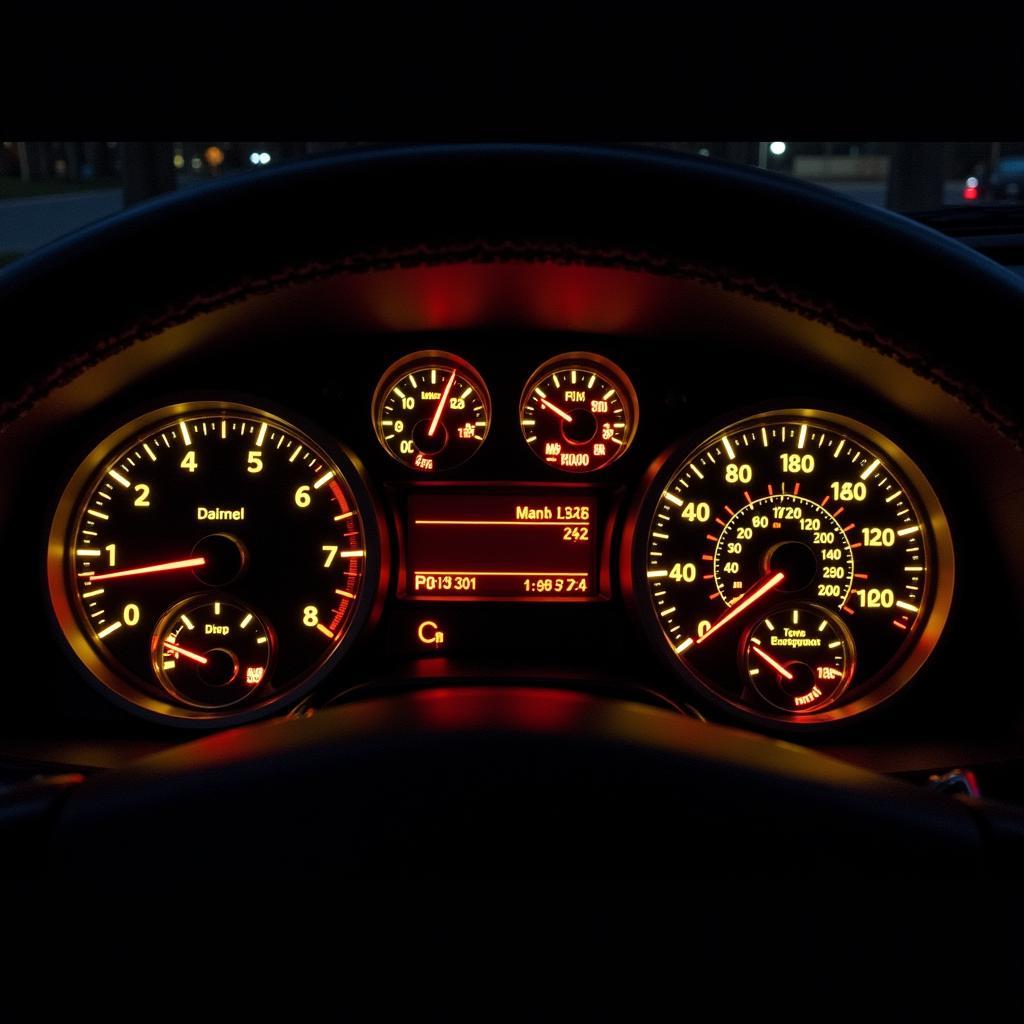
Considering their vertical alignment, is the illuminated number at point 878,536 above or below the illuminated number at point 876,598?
above

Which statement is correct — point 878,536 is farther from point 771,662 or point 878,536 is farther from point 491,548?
point 491,548

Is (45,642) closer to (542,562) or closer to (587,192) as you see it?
(542,562)

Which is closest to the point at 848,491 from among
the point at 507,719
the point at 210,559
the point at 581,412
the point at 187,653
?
the point at 581,412

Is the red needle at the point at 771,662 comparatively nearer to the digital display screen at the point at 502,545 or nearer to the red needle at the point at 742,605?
the red needle at the point at 742,605

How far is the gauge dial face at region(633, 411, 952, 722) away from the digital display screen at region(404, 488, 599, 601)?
0.60 feet

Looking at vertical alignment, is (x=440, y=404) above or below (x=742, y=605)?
above

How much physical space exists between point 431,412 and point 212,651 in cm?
81

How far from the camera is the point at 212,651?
323 centimetres

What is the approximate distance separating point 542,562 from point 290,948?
2199 millimetres

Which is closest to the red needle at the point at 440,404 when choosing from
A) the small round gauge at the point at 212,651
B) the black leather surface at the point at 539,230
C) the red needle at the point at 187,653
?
the small round gauge at the point at 212,651

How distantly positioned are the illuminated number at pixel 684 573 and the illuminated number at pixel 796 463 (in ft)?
1.09

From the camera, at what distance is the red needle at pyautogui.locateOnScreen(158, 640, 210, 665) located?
322cm

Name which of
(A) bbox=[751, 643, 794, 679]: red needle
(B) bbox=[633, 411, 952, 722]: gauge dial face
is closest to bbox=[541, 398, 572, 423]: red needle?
(B) bbox=[633, 411, 952, 722]: gauge dial face

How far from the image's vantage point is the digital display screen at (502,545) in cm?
337
